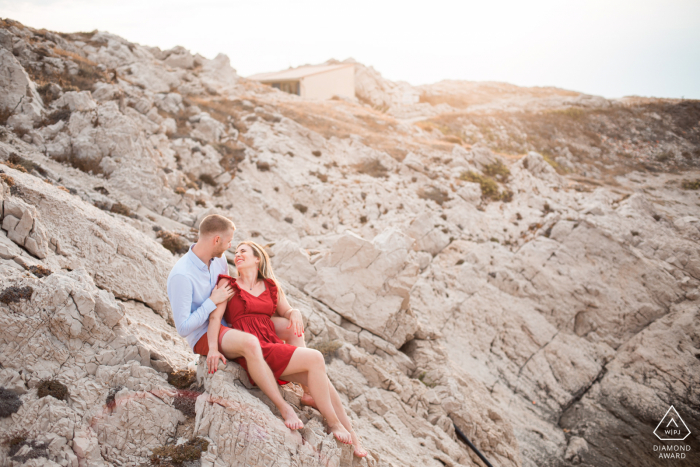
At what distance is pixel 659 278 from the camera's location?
17.1m

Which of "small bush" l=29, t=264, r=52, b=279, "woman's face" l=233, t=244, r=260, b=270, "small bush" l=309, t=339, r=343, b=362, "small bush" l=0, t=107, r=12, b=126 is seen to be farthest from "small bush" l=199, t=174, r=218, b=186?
"woman's face" l=233, t=244, r=260, b=270

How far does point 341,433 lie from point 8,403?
4349mm

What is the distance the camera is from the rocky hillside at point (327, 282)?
16.7ft

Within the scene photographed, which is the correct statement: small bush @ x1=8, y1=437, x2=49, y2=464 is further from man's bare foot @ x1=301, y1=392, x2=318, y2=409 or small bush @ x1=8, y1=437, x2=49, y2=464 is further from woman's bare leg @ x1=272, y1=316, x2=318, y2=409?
man's bare foot @ x1=301, y1=392, x2=318, y2=409

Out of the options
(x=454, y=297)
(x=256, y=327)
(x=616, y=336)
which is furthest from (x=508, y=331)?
(x=256, y=327)

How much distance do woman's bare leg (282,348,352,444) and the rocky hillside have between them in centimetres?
25

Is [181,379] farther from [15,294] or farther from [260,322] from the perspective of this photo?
[15,294]

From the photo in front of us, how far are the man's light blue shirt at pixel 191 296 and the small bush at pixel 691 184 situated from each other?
4113 centimetres

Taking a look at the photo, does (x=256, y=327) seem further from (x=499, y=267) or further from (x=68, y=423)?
(x=499, y=267)

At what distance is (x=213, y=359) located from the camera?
17.0 ft

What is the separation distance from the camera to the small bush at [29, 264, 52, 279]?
5.68 meters

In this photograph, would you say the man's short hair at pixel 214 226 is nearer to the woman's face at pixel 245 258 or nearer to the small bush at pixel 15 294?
the woman's face at pixel 245 258

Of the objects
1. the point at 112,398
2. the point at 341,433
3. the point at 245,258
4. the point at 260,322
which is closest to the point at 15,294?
the point at 112,398

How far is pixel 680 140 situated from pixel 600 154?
10426mm
